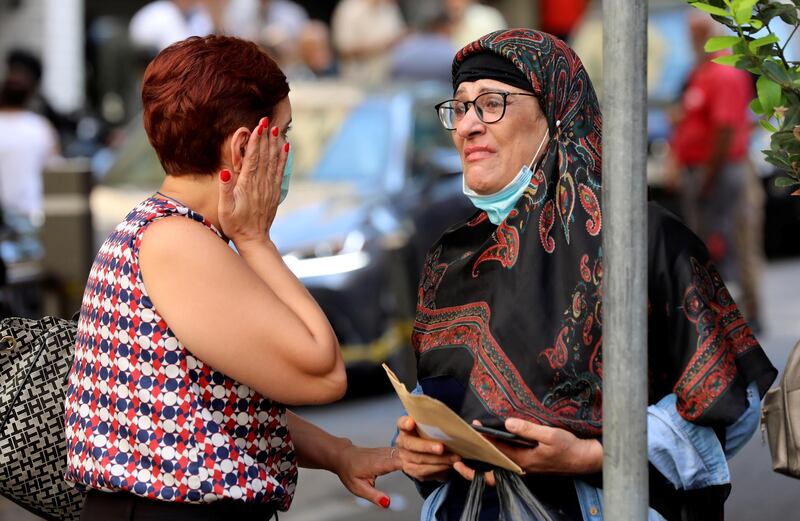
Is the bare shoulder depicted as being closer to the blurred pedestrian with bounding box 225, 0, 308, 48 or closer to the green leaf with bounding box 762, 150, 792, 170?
the green leaf with bounding box 762, 150, 792, 170

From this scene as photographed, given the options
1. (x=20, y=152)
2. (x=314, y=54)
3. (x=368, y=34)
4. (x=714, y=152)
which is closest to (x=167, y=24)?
(x=314, y=54)

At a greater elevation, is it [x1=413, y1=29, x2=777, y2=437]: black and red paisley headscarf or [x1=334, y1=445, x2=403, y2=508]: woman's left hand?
[x1=413, y1=29, x2=777, y2=437]: black and red paisley headscarf

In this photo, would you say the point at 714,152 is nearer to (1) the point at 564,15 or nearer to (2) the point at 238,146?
(2) the point at 238,146

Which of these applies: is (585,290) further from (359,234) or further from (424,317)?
(359,234)

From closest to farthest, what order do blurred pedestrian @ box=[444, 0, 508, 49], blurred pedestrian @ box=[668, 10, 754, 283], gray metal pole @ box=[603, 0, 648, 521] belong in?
gray metal pole @ box=[603, 0, 648, 521], blurred pedestrian @ box=[668, 10, 754, 283], blurred pedestrian @ box=[444, 0, 508, 49]

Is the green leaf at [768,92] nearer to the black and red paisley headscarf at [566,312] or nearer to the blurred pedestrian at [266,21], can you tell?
the black and red paisley headscarf at [566,312]

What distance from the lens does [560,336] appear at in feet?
9.52

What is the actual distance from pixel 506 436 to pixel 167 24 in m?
9.99

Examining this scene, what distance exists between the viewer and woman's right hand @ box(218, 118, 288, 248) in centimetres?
278

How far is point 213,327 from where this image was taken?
265 centimetres

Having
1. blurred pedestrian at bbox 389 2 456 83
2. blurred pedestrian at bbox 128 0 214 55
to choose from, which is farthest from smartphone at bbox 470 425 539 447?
blurred pedestrian at bbox 128 0 214 55

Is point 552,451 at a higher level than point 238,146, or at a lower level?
lower

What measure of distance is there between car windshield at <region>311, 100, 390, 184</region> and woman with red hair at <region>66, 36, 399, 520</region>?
5666 millimetres

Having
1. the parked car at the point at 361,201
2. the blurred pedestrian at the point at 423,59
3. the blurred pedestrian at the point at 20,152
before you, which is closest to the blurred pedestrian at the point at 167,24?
the blurred pedestrian at the point at 423,59
